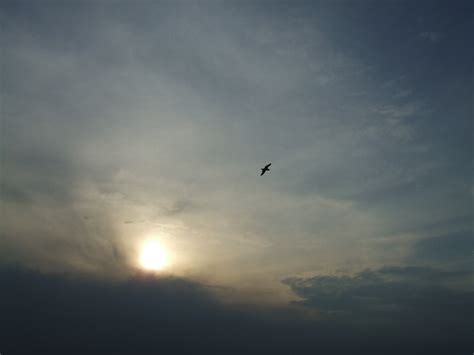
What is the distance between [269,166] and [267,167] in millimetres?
988

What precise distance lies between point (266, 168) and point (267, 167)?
1.58ft

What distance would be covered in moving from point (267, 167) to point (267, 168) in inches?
14.6

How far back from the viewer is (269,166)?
3770 inches

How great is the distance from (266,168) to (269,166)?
1425 millimetres

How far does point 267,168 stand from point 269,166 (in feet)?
4.10

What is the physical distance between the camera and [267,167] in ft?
317

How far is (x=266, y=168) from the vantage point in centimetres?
9669

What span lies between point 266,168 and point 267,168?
1.07 feet
